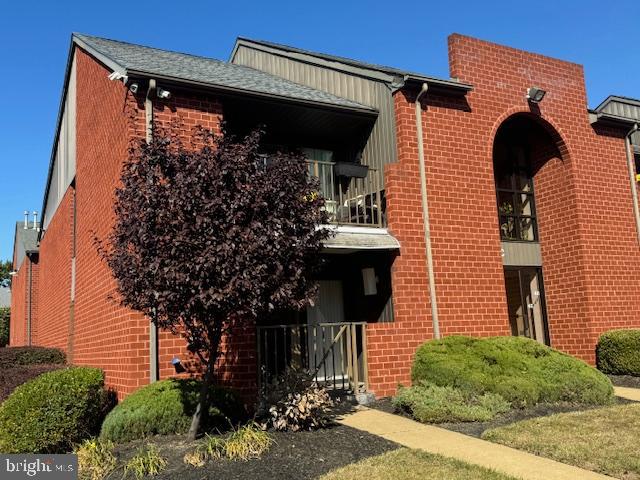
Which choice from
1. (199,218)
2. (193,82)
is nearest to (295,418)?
(199,218)

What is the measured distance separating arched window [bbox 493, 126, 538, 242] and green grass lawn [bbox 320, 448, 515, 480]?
28.8ft

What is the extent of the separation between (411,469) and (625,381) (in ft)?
25.1

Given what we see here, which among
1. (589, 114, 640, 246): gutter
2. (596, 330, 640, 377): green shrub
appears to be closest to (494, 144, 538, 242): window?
(589, 114, 640, 246): gutter

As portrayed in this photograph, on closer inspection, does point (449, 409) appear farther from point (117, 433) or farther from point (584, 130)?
point (584, 130)

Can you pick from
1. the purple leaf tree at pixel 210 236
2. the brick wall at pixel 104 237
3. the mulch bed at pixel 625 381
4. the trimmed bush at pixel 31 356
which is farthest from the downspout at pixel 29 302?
the mulch bed at pixel 625 381

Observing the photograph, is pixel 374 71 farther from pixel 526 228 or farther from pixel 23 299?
pixel 23 299

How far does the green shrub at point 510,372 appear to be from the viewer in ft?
28.7

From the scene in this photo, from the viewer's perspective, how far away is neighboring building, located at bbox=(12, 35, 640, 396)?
9891mm

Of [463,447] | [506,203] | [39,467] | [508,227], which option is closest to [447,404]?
[463,447]

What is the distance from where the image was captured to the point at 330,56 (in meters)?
13.8

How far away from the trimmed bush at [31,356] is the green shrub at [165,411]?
961 centimetres

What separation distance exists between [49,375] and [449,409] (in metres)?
5.55

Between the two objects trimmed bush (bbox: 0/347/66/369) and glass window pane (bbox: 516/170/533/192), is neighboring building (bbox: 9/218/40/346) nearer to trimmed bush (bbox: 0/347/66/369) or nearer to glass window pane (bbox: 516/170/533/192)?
trimmed bush (bbox: 0/347/66/369)

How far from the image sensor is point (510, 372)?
29.8 ft
